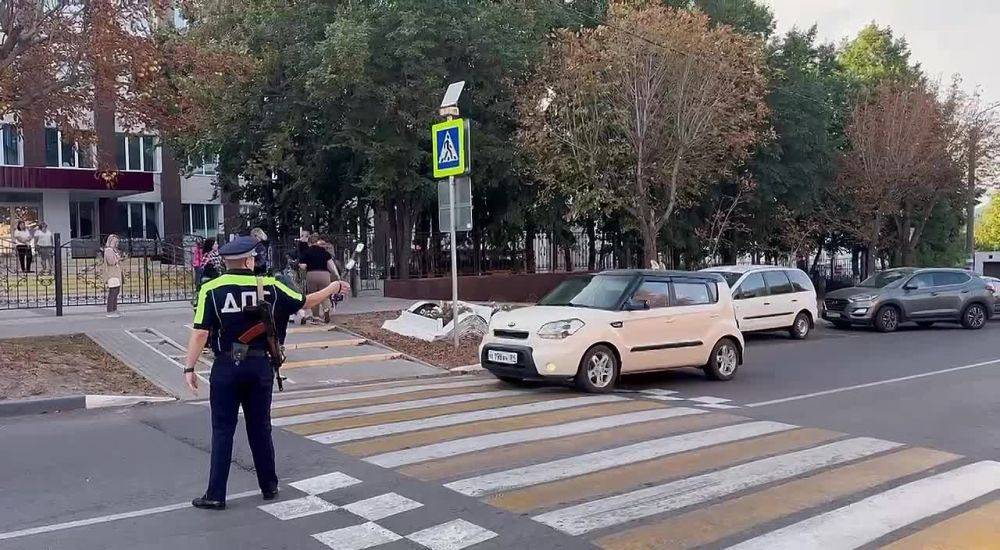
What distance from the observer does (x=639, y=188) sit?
19859 mm

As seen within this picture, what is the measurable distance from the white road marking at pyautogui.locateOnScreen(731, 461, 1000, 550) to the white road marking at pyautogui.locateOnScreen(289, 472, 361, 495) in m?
2.96

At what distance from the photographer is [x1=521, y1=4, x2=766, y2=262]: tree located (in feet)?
62.5

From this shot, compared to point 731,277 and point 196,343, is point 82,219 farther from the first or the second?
point 196,343

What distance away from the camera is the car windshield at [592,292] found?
11.7m

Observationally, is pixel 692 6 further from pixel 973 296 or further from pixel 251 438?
pixel 251 438

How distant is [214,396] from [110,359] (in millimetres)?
7373

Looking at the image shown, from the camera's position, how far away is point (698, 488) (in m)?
6.61

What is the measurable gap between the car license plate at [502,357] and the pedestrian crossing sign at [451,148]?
3806 mm

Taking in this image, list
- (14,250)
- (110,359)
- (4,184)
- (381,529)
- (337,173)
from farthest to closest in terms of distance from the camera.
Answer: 1. (4,184)
2. (337,173)
3. (14,250)
4. (110,359)
5. (381,529)

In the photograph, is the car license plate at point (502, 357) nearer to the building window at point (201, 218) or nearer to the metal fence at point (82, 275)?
the metal fence at point (82, 275)

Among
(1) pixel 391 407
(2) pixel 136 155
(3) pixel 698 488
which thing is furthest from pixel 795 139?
(2) pixel 136 155

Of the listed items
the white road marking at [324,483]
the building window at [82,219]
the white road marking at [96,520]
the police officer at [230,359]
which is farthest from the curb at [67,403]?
the building window at [82,219]

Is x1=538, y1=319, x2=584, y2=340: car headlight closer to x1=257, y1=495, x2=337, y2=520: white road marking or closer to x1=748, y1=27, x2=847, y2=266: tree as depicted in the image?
x1=257, y1=495, x2=337, y2=520: white road marking

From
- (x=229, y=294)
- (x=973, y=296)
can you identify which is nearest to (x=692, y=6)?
(x=973, y=296)
